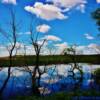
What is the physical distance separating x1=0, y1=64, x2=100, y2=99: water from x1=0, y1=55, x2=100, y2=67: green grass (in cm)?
7

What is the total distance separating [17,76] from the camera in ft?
29.8

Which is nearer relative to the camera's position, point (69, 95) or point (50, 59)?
point (69, 95)

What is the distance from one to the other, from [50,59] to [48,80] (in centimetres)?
32

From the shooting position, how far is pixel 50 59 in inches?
360

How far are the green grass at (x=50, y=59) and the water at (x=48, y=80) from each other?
0.07 m

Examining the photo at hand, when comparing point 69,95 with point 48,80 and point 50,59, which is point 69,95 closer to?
point 48,80

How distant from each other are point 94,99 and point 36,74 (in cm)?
95

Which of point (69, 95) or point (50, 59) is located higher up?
point (50, 59)

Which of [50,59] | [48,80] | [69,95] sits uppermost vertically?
[50,59]

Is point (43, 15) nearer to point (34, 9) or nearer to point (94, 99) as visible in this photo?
point (34, 9)

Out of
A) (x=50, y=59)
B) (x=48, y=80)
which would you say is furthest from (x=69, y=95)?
(x=50, y=59)

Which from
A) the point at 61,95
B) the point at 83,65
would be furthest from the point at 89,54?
the point at 61,95

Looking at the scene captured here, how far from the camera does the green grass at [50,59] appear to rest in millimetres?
9094

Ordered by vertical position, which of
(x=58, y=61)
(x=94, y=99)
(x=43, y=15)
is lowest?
(x=94, y=99)
